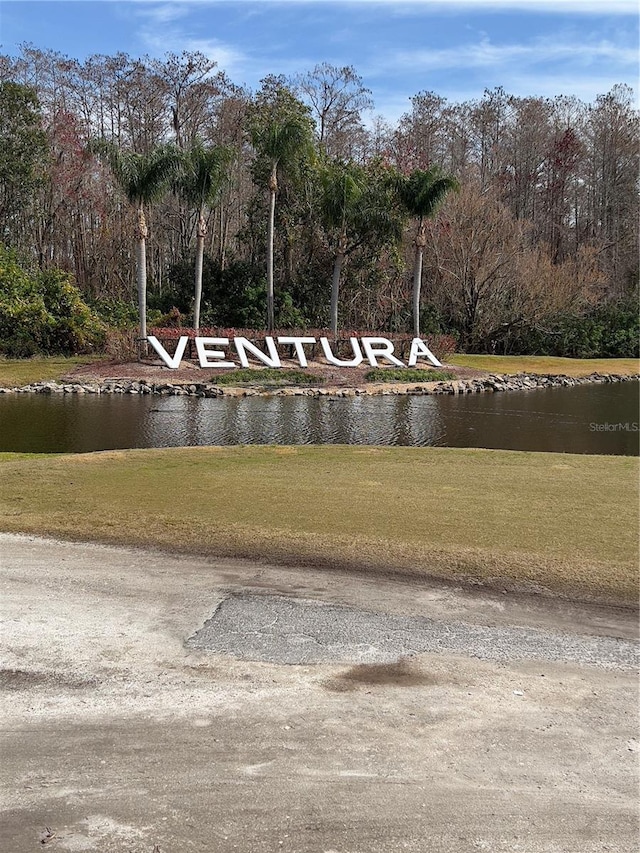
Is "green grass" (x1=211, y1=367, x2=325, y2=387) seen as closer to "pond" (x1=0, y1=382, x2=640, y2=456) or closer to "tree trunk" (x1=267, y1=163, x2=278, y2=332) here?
"pond" (x1=0, y1=382, x2=640, y2=456)

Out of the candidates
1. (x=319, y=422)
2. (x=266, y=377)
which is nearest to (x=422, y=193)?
(x=266, y=377)

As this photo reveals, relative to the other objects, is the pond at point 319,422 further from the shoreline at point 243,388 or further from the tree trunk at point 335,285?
the tree trunk at point 335,285

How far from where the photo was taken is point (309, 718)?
4207mm

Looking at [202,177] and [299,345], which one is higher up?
[202,177]

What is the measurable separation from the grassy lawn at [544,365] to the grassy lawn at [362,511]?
24302mm

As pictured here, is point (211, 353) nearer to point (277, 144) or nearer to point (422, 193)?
point (277, 144)

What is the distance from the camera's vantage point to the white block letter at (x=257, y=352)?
30.0 metres

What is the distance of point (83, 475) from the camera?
418 inches

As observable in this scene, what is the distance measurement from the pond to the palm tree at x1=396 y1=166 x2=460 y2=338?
40.0 feet

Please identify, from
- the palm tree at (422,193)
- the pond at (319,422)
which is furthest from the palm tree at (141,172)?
the palm tree at (422,193)

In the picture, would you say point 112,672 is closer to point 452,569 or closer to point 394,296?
point 452,569

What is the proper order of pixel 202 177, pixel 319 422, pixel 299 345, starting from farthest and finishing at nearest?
pixel 202 177 < pixel 299 345 < pixel 319 422

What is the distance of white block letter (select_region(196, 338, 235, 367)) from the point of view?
29.7 meters

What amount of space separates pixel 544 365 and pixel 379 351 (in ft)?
35.8
